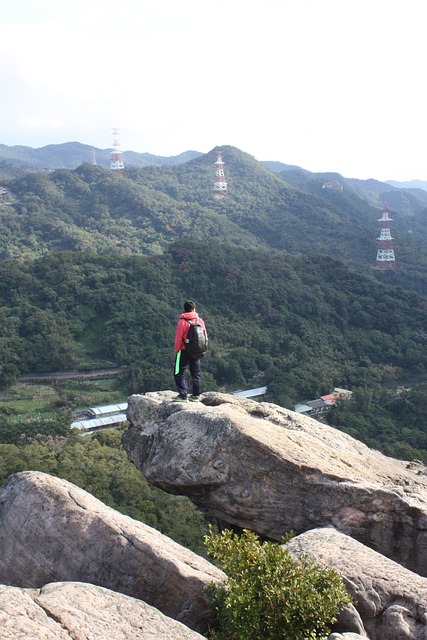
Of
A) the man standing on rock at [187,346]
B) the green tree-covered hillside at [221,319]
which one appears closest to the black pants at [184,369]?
the man standing on rock at [187,346]

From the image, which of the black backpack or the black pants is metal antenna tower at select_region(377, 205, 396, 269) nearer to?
the black pants

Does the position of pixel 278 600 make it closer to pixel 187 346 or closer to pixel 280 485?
pixel 280 485

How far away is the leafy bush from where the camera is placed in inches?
196

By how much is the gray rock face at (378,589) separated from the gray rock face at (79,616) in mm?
1666

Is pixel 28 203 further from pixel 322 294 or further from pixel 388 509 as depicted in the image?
pixel 388 509

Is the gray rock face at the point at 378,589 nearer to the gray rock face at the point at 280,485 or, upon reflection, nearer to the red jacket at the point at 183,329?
the gray rock face at the point at 280,485

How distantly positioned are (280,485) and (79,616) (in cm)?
328

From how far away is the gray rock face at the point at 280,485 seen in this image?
23.9ft

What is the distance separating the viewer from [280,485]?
7402 millimetres

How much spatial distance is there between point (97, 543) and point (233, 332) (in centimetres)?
4010

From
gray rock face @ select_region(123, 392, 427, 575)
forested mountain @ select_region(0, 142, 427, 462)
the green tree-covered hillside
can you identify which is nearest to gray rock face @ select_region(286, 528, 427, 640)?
gray rock face @ select_region(123, 392, 427, 575)

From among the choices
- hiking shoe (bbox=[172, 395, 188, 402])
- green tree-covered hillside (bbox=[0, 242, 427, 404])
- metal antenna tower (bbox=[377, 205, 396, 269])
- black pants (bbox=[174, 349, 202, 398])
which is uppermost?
black pants (bbox=[174, 349, 202, 398])

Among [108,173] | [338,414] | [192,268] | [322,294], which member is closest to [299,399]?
[338,414]

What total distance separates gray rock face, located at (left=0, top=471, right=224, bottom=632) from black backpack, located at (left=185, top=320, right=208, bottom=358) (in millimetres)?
2725
